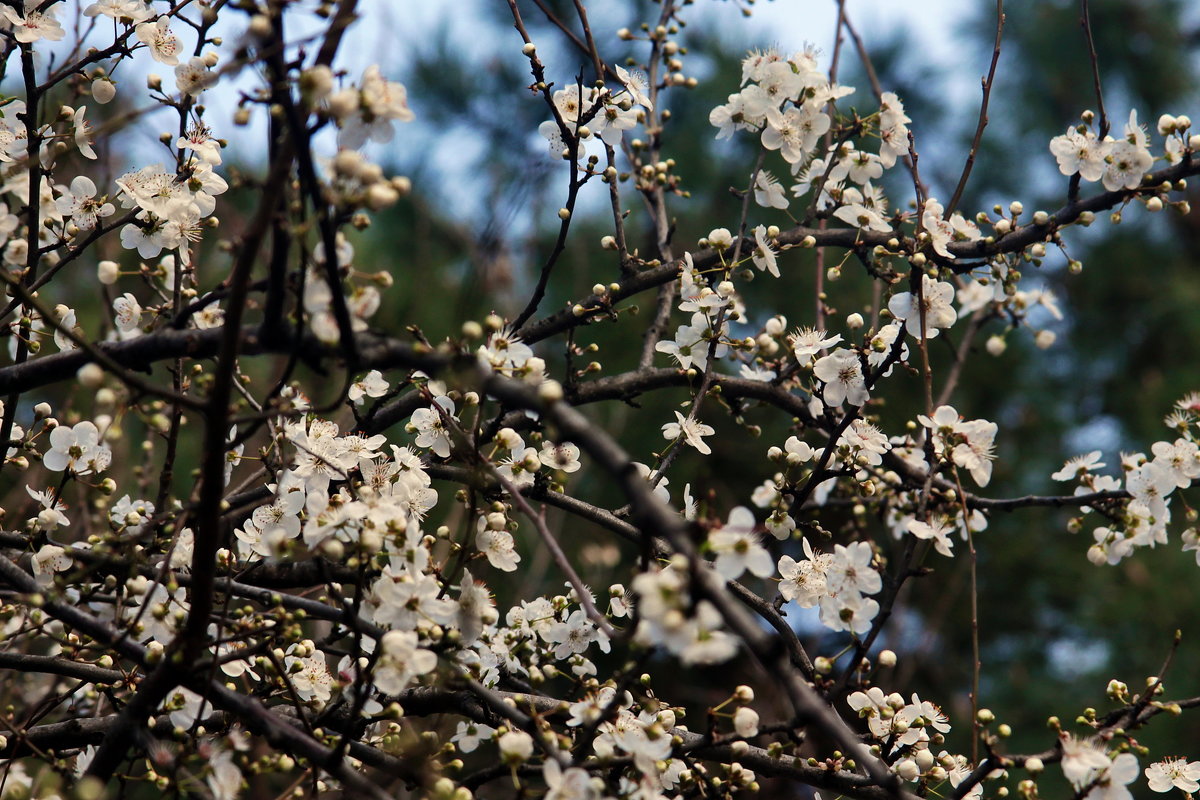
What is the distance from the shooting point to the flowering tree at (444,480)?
3.81ft

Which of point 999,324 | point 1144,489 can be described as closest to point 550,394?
point 1144,489

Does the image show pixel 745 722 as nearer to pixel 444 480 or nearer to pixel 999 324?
pixel 444 480

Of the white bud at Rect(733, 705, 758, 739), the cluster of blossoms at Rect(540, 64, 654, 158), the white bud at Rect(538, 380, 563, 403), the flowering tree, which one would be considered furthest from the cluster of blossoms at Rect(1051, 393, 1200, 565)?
the white bud at Rect(538, 380, 563, 403)

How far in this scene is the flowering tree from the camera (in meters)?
1.16

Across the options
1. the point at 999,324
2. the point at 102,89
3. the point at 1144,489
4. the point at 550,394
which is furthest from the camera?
the point at 999,324

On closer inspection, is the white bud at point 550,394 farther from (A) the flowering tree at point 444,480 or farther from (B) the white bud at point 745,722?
(B) the white bud at point 745,722

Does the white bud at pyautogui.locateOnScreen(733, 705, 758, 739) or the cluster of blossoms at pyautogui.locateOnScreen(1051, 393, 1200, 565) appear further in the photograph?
the cluster of blossoms at pyautogui.locateOnScreen(1051, 393, 1200, 565)

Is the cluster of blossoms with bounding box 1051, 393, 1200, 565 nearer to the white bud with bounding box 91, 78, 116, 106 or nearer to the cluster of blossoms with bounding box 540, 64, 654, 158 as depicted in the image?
the cluster of blossoms with bounding box 540, 64, 654, 158

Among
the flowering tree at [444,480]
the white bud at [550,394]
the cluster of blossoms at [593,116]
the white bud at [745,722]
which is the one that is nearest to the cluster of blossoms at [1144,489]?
the flowering tree at [444,480]

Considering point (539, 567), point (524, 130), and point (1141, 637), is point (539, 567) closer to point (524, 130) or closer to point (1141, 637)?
point (524, 130)

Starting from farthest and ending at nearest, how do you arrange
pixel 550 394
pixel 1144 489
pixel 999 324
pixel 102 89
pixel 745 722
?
pixel 999 324, pixel 1144 489, pixel 102 89, pixel 745 722, pixel 550 394

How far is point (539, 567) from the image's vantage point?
3994 mm

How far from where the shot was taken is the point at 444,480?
195cm

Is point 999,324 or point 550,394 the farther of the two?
point 999,324
